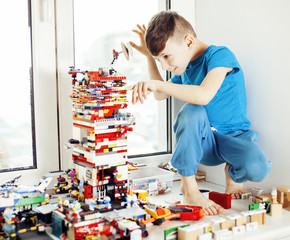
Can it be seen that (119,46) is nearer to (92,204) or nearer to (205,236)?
(92,204)

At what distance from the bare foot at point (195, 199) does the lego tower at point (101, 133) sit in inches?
9.2

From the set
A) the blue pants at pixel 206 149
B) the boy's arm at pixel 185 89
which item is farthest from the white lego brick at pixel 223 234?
the boy's arm at pixel 185 89

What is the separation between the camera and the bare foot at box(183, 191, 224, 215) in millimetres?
1132

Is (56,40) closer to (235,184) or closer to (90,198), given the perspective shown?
(90,198)

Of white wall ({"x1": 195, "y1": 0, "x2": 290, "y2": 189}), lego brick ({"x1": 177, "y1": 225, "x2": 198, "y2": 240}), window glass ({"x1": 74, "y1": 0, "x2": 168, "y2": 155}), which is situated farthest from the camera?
window glass ({"x1": 74, "y1": 0, "x2": 168, "y2": 155})

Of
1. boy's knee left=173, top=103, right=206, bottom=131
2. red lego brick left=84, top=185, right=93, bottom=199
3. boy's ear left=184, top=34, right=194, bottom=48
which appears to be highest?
boy's ear left=184, top=34, right=194, bottom=48

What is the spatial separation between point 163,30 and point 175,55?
93 mm


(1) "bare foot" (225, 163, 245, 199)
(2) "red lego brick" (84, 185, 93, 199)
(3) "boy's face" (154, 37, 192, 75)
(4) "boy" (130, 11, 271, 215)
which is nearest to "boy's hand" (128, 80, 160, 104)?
(4) "boy" (130, 11, 271, 215)

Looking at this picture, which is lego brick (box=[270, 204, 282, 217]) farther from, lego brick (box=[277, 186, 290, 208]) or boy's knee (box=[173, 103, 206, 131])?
boy's knee (box=[173, 103, 206, 131])

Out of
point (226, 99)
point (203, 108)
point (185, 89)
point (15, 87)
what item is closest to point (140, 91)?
point (185, 89)

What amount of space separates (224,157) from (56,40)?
2.42 feet

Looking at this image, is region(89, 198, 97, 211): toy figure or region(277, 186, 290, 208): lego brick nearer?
region(89, 198, 97, 211): toy figure

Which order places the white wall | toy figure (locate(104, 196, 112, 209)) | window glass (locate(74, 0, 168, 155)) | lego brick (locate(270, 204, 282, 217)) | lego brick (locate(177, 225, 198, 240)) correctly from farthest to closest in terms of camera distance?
window glass (locate(74, 0, 168, 155)) < the white wall < lego brick (locate(270, 204, 282, 217)) < toy figure (locate(104, 196, 112, 209)) < lego brick (locate(177, 225, 198, 240))

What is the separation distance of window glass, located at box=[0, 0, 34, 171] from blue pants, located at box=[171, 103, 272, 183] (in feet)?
1.81
